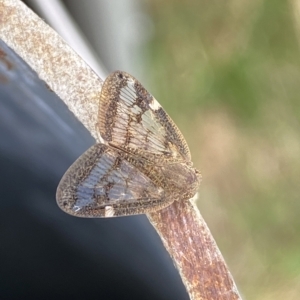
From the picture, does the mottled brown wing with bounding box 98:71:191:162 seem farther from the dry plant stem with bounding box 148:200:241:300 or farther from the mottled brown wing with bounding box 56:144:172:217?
the dry plant stem with bounding box 148:200:241:300

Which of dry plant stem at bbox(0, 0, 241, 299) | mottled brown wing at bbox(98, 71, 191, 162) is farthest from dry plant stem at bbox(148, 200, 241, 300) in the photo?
mottled brown wing at bbox(98, 71, 191, 162)

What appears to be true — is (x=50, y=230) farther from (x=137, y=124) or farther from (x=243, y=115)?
(x=243, y=115)

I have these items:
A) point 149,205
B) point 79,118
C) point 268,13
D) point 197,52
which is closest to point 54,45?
point 79,118

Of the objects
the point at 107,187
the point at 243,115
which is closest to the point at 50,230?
the point at 107,187

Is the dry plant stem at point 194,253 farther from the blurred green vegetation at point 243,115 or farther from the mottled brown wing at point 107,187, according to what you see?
the blurred green vegetation at point 243,115

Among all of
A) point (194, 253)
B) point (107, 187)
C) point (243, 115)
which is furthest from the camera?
point (243, 115)

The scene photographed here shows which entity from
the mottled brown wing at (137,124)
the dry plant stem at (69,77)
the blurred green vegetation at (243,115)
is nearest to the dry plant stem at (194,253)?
the dry plant stem at (69,77)
